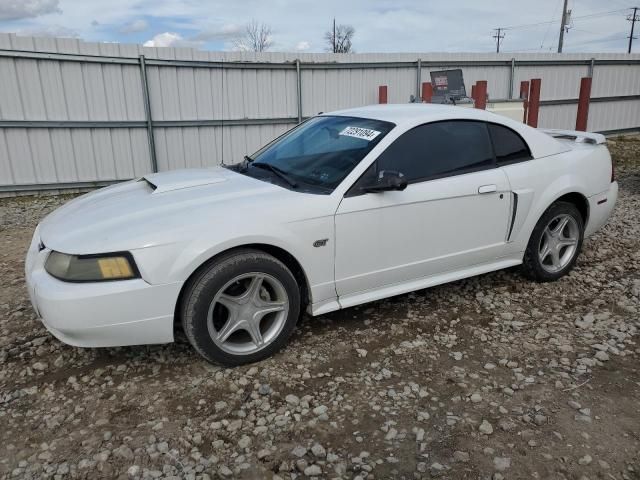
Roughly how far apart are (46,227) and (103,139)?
6.59m

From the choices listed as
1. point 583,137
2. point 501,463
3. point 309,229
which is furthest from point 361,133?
point 583,137

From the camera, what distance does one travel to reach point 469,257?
12.7 feet

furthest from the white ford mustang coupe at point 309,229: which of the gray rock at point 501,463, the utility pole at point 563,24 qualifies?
the utility pole at point 563,24

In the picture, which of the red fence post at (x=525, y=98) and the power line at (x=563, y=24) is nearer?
the red fence post at (x=525, y=98)

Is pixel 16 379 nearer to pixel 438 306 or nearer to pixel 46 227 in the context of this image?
pixel 46 227

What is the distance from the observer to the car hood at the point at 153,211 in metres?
2.82

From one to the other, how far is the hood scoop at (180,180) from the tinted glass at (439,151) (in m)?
1.21

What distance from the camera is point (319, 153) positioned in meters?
3.76

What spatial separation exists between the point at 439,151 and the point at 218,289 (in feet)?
6.25

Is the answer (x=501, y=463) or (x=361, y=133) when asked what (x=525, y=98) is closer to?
(x=361, y=133)

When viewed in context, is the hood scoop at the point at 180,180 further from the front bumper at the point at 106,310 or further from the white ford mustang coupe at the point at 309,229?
the front bumper at the point at 106,310

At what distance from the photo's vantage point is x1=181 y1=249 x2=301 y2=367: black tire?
2893 millimetres

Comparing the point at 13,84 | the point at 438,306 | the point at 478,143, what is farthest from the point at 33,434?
the point at 13,84

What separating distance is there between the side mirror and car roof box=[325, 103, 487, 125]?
534mm
